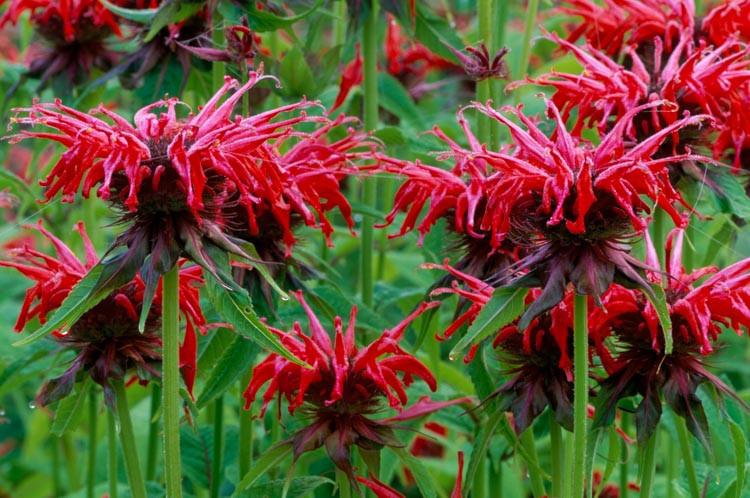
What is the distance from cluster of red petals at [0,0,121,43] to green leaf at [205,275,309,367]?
124 cm

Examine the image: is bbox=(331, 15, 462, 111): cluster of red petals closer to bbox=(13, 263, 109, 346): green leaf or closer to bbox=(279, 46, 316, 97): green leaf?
bbox=(279, 46, 316, 97): green leaf

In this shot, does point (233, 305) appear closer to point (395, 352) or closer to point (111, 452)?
point (395, 352)

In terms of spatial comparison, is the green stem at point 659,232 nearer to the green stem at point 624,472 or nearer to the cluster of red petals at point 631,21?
the green stem at point 624,472

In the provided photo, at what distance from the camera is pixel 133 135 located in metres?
1.65

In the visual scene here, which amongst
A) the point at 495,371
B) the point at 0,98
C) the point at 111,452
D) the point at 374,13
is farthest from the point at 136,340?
the point at 0,98

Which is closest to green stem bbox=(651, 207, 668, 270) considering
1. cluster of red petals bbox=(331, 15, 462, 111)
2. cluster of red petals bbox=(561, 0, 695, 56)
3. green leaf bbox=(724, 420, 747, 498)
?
green leaf bbox=(724, 420, 747, 498)

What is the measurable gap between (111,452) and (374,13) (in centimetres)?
96

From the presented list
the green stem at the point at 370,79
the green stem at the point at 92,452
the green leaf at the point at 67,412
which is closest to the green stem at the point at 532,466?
the green stem at the point at 370,79

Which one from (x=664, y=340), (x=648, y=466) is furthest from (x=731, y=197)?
(x=648, y=466)

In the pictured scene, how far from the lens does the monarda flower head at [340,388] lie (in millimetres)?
1799

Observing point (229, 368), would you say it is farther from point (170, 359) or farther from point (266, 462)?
point (170, 359)

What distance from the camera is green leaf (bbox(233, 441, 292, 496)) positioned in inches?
69.2

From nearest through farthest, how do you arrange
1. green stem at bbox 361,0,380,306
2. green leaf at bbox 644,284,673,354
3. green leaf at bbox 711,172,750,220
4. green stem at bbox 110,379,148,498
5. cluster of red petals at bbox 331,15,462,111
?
green leaf at bbox 644,284,673,354, green stem at bbox 110,379,148,498, green leaf at bbox 711,172,750,220, green stem at bbox 361,0,380,306, cluster of red petals at bbox 331,15,462,111

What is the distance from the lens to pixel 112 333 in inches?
74.1
